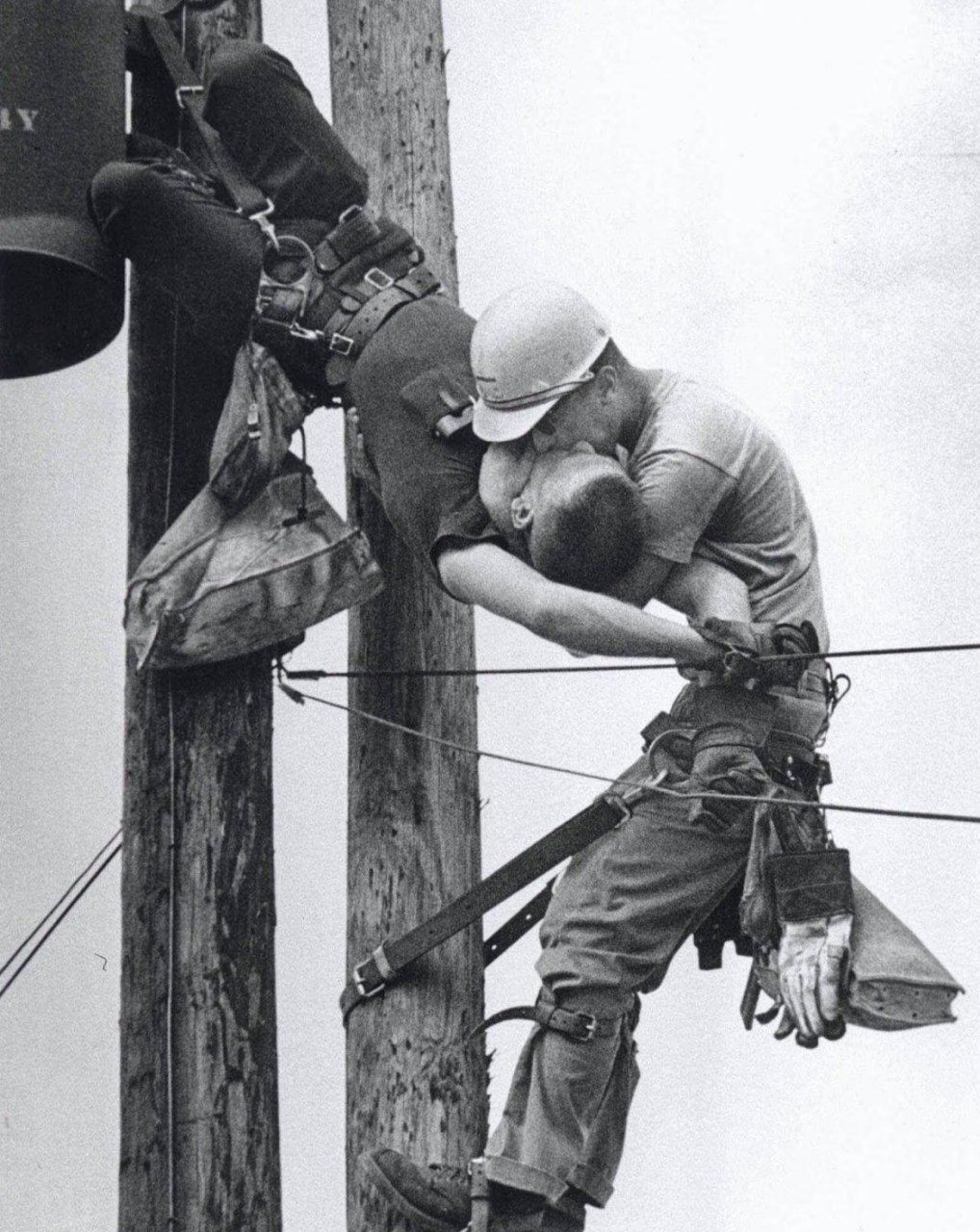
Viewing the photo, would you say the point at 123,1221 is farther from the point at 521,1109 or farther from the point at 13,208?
the point at 13,208

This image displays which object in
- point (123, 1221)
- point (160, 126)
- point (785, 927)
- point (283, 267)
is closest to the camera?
point (785, 927)

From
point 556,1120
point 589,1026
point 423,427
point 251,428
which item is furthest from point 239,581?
point 556,1120

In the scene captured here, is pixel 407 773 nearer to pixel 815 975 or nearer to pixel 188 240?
pixel 815 975

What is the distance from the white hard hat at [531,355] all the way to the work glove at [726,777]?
97cm

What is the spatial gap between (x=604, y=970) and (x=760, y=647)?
36.3 inches

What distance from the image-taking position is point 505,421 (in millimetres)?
6980

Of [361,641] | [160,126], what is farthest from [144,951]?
[160,126]

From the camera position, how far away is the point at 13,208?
7.65 metres

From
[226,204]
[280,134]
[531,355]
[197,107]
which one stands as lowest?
[531,355]

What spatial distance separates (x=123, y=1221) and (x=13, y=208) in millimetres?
2916

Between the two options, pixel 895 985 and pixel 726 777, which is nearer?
pixel 895 985

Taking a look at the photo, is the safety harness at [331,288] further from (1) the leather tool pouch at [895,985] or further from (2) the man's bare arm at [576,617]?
(1) the leather tool pouch at [895,985]

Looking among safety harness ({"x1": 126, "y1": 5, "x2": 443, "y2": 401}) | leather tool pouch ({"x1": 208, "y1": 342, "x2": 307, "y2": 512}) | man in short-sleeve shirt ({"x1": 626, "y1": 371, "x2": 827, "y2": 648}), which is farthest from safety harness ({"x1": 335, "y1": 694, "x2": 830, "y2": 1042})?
safety harness ({"x1": 126, "y1": 5, "x2": 443, "y2": 401})

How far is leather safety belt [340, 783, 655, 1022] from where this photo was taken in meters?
6.88
